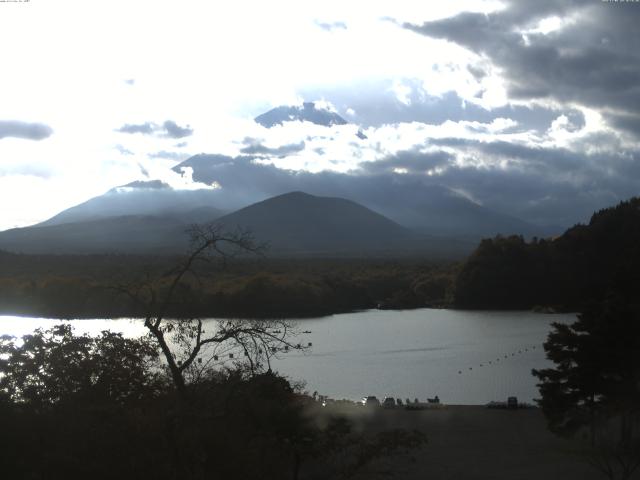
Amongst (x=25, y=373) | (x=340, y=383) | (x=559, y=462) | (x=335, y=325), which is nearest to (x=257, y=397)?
(x=25, y=373)

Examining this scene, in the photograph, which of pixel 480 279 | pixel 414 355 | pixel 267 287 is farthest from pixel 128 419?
pixel 480 279

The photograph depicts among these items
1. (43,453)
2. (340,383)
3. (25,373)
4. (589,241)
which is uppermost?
(589,241)

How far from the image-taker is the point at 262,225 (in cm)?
16712

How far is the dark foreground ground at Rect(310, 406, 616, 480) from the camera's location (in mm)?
15719

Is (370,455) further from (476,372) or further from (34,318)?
(34,318)

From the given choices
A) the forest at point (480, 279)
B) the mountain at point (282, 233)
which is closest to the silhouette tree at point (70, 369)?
the forest at point (480, 279)

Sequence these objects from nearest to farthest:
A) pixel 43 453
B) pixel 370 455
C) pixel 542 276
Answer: pixel 43 453 < pixel 370 455 < pixel 542 276

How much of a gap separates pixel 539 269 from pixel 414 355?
1199 inches

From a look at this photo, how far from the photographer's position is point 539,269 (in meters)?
64.8

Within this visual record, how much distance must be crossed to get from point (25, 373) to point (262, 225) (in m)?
159

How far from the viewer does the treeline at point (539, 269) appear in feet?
210

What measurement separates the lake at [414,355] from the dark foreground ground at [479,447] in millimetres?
5122

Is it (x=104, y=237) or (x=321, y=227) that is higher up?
(x=321, y=227)

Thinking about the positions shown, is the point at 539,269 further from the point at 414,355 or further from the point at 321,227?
the point at 321,227
